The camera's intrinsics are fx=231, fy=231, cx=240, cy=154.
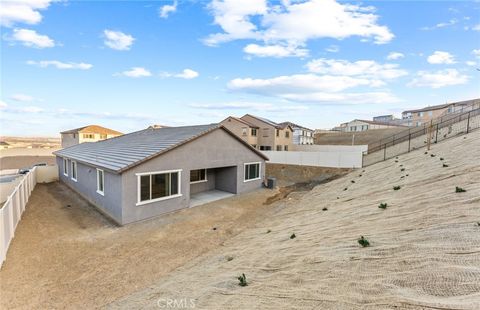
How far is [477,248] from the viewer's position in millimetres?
3691

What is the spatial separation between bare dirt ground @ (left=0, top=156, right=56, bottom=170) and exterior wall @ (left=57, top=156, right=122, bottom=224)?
25.8 m

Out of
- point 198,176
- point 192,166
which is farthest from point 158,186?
point 198,176

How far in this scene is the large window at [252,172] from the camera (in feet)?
58.0

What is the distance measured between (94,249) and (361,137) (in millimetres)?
53030

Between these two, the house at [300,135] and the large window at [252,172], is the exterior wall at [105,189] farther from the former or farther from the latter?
the house at [300,135]

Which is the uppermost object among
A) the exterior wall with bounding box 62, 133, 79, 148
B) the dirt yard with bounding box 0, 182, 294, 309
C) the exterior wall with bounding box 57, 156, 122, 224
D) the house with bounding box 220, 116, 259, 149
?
the house with bounding box 220, 116, 259, 149

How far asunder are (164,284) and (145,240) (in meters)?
3.49

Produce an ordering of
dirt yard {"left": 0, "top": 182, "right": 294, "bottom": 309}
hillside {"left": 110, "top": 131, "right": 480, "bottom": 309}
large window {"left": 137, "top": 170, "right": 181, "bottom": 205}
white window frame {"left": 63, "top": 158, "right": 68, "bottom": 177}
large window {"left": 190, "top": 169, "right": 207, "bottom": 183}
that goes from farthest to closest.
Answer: white window frame {"left": 63, "top": 158, "right": 68, "bottom": 177}
large window {"left": 190, "top": 169, "right": 207, "bottom": 183}
large window {"left": 137, "top": 170, "right": 181, "bottom": 205}
dirt yard {"left": 0, "top": 182, "right": 294, "bottom": 309}
hillside {"left": 110, "top": 131, "right": 480, "bottom": 309}

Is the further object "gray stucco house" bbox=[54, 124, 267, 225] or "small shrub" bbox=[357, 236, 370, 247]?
"gray stucco house" bbox=[54, 124, 267, 225]

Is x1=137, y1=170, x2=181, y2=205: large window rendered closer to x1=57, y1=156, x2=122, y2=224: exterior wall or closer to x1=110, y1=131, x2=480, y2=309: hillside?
x1=57, y1=156, x2=122, y2=224: exterior wall

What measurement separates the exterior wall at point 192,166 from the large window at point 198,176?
1.10 metres

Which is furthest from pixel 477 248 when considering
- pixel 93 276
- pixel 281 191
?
pixel 281 191

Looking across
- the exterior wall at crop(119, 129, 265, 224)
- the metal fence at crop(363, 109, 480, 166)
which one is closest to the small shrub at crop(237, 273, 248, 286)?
the exterior wall at crop(119, 129, 265, 224)

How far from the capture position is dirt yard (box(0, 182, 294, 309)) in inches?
238
